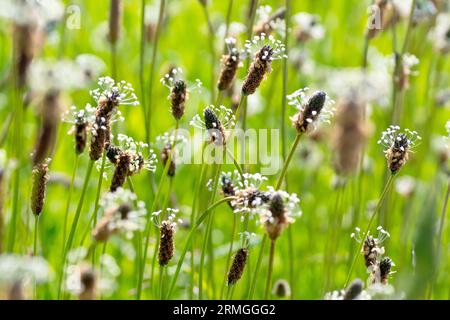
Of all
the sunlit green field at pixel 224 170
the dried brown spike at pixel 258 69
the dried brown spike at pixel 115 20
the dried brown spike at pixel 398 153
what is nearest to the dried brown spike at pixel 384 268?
the sunlit green field at pixel 224 170

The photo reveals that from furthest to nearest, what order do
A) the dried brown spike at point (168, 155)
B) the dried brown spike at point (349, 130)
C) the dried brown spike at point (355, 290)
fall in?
1. the dried brown spike at point (168, 155)
2. the dried brown spike at point (355, 290)
3. the dried brown spike at point (349, 130)

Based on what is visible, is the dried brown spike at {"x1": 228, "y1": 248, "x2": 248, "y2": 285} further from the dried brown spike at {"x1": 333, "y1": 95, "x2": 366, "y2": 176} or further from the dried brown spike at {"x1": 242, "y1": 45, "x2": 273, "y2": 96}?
the dried brown spike at {"x1": 333, "y1": 95, "x2": 366, "y2": 176}

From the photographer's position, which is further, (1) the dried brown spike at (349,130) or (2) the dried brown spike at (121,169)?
(2) the dried brown spike at (121,169)

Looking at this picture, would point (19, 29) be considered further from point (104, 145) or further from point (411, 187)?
point (411, 187)

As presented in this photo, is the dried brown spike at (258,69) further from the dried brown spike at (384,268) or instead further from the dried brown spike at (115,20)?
the dried brown spike at (115,20)

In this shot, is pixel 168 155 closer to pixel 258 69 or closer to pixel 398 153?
pixel 258 69

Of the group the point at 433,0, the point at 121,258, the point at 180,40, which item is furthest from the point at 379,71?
the point at 180,40

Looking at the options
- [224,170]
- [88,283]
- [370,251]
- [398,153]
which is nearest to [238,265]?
[370,251]
